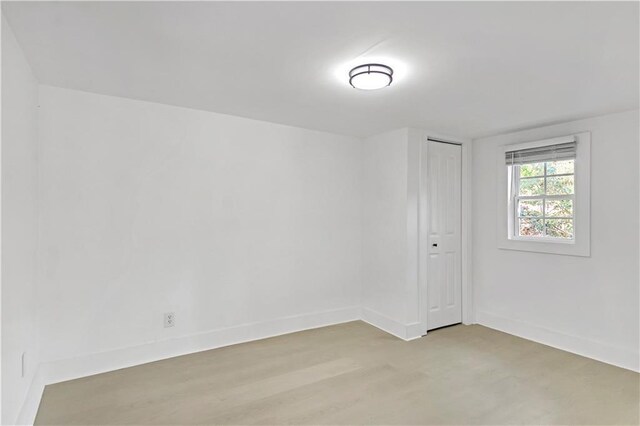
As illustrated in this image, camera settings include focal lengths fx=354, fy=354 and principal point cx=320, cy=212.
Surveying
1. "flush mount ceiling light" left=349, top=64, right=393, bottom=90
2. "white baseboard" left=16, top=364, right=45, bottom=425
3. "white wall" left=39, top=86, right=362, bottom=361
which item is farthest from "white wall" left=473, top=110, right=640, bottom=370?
"white baseboard" left=16, top=364, right=45, bottom=425

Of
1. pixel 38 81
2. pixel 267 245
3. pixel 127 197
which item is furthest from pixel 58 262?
pixel 267 245

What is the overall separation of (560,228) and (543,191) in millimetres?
408

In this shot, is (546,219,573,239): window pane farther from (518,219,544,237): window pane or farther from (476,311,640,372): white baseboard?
(476,311,640,372): white baseboard

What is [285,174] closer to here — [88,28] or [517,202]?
[88,28]

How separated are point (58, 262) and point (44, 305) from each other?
0.32 metres

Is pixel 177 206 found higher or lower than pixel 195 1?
lower

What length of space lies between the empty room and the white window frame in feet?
0.09

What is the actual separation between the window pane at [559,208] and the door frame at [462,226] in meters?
0.84

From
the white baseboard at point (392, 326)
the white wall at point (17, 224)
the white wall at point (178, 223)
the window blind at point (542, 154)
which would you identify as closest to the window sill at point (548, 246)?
the window blind at point (542, 154)

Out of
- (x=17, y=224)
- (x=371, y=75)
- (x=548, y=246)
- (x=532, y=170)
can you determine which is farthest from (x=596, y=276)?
(x=17, y=224)

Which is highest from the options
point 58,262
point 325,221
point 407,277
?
point 325,221

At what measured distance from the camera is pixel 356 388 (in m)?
2.62

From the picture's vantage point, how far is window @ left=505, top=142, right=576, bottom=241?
3.48 m

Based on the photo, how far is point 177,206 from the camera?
3.16m
